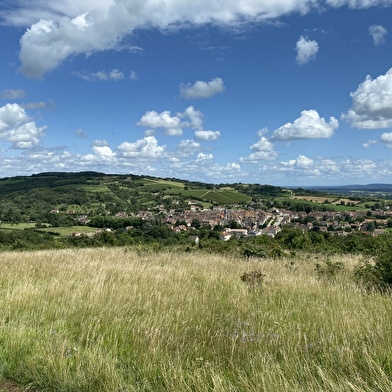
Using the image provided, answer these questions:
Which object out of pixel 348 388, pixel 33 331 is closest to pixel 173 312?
pixel 33 331

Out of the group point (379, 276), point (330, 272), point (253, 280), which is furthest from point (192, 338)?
point (330, 272)

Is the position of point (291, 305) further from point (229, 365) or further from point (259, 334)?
point (229, 365)

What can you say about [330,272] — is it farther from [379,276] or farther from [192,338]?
[192,338]

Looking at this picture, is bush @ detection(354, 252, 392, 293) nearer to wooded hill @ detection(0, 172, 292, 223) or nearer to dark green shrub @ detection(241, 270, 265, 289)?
dark green shrub @ detection(241, 270, 265, 289)

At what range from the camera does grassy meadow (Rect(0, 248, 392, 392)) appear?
2859 mm

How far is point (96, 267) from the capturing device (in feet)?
28.7

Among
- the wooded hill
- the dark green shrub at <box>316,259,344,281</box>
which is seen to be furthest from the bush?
the wooded hill

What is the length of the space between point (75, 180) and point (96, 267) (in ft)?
486

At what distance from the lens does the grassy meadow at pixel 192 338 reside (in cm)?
286

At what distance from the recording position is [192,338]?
12.5 ft

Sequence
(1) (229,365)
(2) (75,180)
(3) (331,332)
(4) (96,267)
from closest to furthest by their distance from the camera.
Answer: (1) (229,365), (3) (331,332), (4) (96,267), (2) (75,180)

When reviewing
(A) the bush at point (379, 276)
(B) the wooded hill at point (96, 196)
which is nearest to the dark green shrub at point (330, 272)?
(A) the bush at point (379, 276)

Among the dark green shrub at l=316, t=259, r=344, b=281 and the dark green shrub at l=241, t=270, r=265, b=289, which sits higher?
the dark green shrub at l=241, t=270, r=265, b=289

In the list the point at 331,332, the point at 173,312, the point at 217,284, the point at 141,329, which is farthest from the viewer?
the point at 217,284
